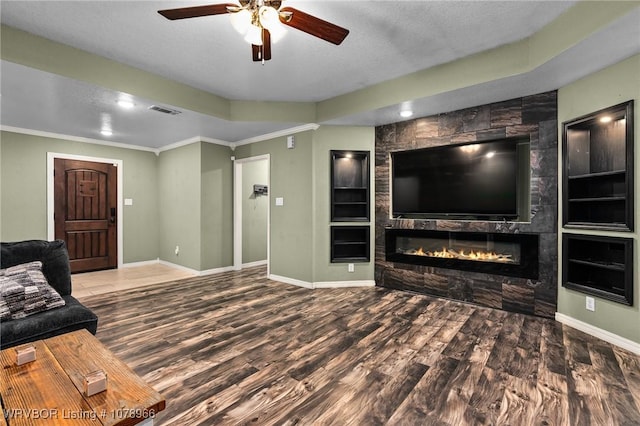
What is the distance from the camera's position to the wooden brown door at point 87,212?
5.33m

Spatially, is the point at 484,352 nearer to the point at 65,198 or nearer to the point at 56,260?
the point at 56,260

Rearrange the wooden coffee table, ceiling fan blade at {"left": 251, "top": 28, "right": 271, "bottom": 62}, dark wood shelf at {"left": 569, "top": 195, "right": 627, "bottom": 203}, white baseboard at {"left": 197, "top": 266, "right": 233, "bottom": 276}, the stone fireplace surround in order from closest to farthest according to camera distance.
A: the wooden coffee table < ceiling fan blade at {"left": 251, "top": 28, "right": 271, "bottom": 62} < dark wood shelf at {"left": 569, "top": 195, "right": 627, "bottom": 203} < the stone fireplace surround < white baseboard at {"left": 197, "top": 266, "right": 233, "bottom": 276}

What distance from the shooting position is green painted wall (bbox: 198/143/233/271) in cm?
541

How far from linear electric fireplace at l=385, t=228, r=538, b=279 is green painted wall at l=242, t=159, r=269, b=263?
9.73 ft

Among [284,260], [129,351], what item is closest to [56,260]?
[129,351]

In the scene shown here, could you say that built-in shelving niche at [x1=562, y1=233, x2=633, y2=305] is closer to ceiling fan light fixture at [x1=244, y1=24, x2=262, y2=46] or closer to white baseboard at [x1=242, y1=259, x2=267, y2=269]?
ceiling fan light fixture at [x1=244, y1=24, x2=262, y2=46]

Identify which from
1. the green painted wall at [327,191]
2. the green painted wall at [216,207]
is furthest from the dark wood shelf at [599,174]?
the green painted wall at [216,207]

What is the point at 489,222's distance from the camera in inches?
143

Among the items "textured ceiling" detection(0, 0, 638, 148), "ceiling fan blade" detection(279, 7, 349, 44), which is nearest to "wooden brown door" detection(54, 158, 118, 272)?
"textured ceiling" detection(0, 0, 638, 148)

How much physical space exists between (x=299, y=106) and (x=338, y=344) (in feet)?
10.9

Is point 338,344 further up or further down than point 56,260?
further down

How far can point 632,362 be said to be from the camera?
234cm

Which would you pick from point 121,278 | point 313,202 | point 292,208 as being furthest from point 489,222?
point 121,278

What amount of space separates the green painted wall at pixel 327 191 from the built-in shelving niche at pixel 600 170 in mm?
2329
